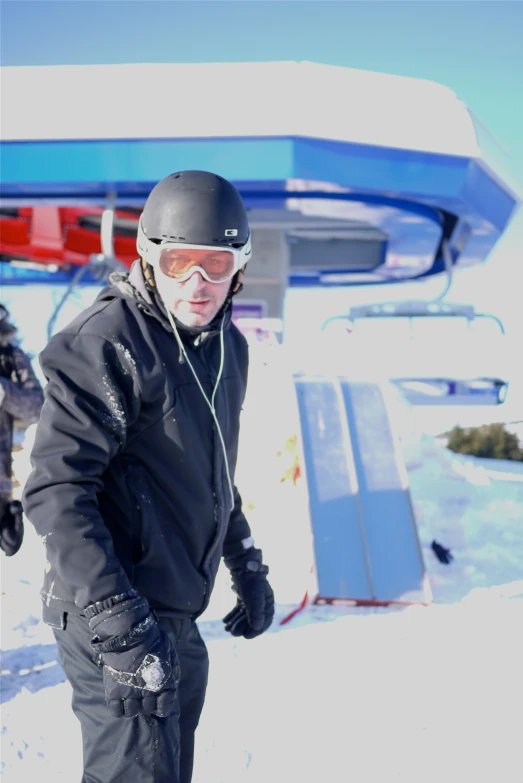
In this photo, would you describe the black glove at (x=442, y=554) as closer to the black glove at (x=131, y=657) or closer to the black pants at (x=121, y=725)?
the black pants at (x=121, y=725)

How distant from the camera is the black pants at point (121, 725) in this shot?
1.75 metres

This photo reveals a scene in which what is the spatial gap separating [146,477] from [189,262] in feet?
1.77

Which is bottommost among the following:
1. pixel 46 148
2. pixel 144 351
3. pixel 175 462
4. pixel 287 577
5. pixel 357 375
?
pixel 287 577

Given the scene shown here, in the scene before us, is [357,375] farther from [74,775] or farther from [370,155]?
[74,775]

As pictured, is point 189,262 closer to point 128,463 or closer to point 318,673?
point 128,463

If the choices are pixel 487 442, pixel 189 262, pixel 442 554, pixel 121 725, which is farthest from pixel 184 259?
pixel 487 442

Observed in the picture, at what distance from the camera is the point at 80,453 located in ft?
5.75

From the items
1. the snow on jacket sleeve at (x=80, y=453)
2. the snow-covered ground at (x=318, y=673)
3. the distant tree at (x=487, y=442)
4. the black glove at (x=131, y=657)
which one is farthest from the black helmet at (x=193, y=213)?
the distant tree at (x=487, y=442)

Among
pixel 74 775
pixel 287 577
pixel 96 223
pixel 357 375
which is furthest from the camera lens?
pixel 96 223

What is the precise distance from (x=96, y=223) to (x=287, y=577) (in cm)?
997

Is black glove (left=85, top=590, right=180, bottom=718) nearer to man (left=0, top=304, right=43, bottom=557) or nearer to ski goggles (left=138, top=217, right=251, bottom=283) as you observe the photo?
ski goggles (left=138, top=217, right=251, bottom=283)

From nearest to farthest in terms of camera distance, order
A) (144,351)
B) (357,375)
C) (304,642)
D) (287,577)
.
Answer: (144,351) < (304,642) < (287,577) < (357,375)

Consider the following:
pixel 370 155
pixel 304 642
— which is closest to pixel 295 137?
pixel 370 155

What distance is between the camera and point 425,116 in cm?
931
